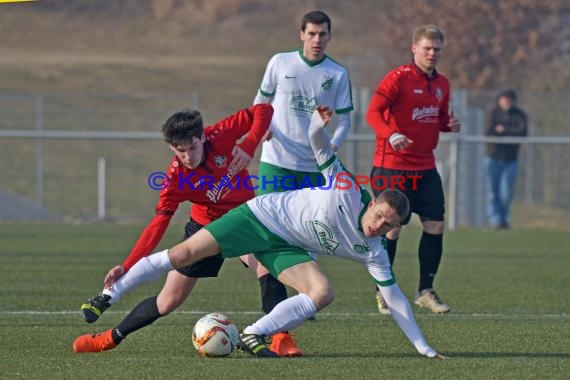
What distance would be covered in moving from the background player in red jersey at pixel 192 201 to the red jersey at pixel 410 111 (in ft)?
6.73

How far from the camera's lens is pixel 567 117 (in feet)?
69.2

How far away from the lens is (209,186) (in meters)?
7.55

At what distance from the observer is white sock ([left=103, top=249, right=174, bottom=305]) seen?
7.00 metres

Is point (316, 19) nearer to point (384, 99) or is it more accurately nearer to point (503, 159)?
point (384, 99)

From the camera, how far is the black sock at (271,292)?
7812 mm

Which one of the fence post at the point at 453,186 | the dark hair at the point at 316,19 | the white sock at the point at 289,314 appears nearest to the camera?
the white sock at the point at 289,314

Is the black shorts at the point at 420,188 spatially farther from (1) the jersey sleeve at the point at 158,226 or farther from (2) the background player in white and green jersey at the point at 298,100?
(1) the jersey sleeve at the point at 158,226

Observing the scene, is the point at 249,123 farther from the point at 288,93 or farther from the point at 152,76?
the point at 152,76

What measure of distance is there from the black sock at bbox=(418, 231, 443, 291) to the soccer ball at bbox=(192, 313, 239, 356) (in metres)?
2.76

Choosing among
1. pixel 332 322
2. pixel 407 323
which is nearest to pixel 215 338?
pixel 407 323

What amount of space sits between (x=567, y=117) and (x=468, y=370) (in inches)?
587

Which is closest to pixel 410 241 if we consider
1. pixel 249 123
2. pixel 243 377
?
pixel 249 123

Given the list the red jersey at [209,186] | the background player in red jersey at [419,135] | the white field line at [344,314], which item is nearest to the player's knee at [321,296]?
the red jersey at [209,186]

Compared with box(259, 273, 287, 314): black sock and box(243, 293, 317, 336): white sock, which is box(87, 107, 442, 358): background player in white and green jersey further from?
box(259, 273, 287, 314): black sock
